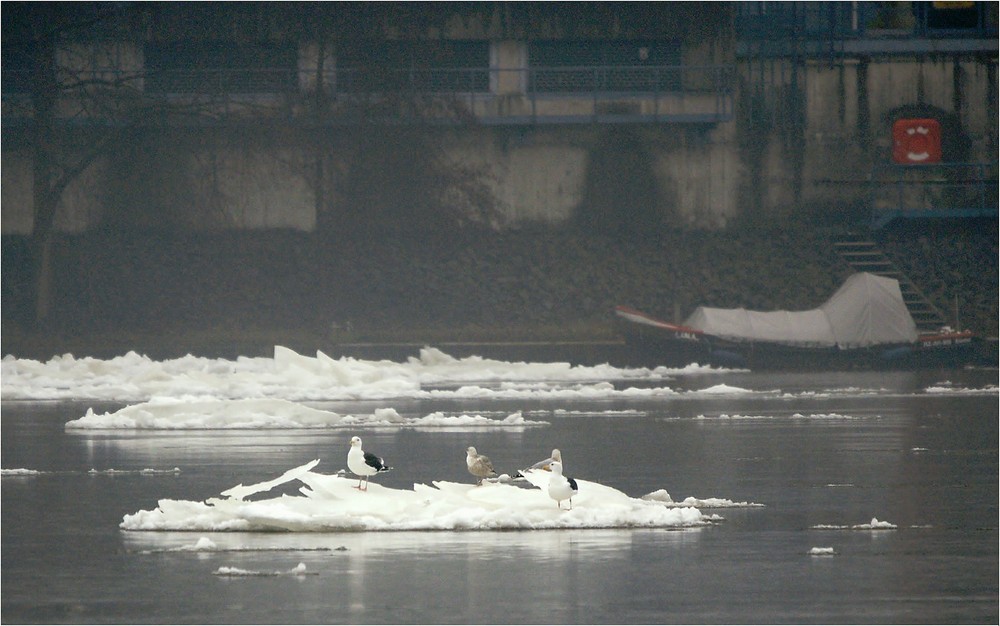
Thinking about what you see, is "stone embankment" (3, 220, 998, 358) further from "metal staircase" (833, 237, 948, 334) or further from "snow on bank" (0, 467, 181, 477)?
"snow on bank" (0, 467, 181, 477)

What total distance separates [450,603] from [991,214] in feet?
134

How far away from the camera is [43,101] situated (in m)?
46.8

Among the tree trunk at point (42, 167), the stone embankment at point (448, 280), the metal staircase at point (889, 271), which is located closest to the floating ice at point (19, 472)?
the stone embankment at point (448, 280)

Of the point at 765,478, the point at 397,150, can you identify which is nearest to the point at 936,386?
the point at 765,478

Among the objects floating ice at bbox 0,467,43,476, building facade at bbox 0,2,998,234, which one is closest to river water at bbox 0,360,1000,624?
floating ice at bbox 0,467,43,476

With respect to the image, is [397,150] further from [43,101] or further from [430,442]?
[430,442]

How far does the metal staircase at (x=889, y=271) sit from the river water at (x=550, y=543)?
77.6 ft

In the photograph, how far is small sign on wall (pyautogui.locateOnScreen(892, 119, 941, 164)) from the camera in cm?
5131

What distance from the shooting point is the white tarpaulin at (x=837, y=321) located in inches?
1620

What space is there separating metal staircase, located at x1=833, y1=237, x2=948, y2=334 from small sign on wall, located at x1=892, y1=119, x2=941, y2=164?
9.74 ft

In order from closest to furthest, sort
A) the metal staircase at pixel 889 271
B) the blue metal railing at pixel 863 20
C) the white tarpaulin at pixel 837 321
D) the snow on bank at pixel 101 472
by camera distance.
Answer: the snow on bank at pixel 101 472, the white tarpaulin at pixel 837 321, the metal staircase at pixel 889 271, the blue metal railing at pixel 863 20

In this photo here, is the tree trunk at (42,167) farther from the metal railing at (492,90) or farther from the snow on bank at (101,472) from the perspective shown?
the snow on bank at (101,472)

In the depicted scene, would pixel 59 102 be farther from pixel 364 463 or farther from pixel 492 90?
pixel 364 463

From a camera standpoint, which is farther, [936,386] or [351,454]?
[936,386]
